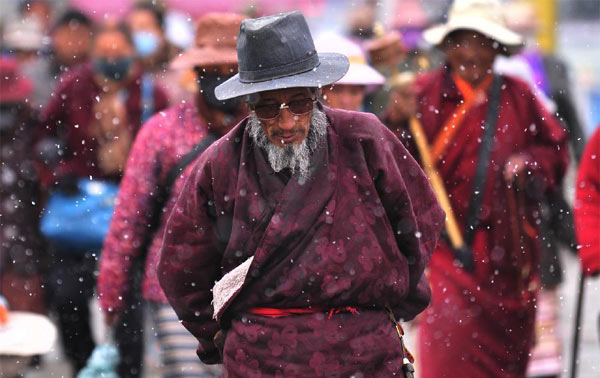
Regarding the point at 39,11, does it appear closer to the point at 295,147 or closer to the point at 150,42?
the point at 150,42

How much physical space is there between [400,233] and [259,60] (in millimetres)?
734

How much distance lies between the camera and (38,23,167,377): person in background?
7992mm

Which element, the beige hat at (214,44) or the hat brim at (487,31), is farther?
the hat brim at (487,31)

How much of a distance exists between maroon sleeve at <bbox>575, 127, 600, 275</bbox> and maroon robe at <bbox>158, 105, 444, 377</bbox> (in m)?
1.78

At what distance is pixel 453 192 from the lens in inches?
274

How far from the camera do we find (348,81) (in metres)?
6.86

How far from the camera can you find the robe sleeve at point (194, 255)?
4652mm

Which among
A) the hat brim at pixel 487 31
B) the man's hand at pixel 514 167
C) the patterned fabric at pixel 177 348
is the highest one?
the hat brim at pixel 487 31

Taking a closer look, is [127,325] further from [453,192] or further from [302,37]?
→ [302,37]

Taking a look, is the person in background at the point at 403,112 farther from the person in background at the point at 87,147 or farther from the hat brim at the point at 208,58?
the person in background at the point at 87,147

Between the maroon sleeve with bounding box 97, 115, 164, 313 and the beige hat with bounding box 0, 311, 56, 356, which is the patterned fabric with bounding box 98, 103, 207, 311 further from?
the beige hat with bounding box 0, 311, 56, 356

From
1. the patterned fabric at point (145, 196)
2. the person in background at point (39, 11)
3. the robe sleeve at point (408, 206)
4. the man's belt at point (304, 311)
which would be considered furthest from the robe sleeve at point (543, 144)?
the person in background at point (39, 11)

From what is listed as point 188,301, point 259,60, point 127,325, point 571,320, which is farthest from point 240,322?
point 571,320

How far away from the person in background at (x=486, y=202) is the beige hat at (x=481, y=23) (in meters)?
0.01
